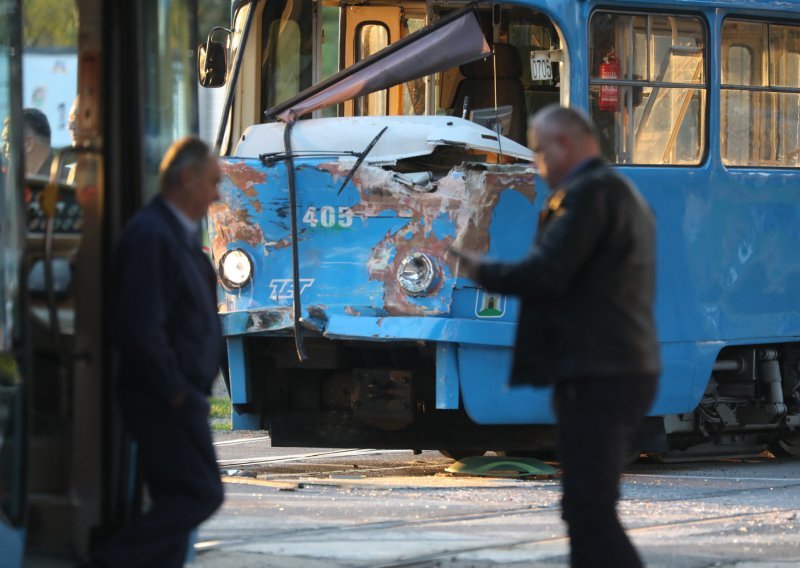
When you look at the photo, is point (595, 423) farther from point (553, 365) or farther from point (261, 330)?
point (261, 330)

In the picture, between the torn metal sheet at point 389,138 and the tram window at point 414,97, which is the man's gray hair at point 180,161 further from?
the tram window at point 414,97

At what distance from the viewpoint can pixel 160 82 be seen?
6094 millimetres

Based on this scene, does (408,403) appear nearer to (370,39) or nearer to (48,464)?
(370,39)

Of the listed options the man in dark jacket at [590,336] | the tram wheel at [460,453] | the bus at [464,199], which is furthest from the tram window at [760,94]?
the man in dark jacket at [590,336]

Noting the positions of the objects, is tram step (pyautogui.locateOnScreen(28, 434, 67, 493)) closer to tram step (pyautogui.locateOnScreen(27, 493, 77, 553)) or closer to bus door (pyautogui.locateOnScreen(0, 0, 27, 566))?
tram step (pyautogui.locateOnScreen(27, 493, 77, 553))

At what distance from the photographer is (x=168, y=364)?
5.03 metres

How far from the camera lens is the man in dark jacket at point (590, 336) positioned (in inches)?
193

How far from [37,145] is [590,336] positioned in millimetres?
2208

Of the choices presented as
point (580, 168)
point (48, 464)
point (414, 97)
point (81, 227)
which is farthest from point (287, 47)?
point (580, 168)

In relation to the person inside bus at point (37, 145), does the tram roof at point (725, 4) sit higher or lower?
higher

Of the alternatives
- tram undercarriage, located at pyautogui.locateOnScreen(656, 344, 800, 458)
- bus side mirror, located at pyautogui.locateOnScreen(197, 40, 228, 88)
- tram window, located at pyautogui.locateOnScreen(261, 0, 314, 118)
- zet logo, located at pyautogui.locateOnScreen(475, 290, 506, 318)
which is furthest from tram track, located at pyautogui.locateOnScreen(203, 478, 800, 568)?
bus side mirror, located at pyautogui.locateOnScreen(197, 40, 228, 88)

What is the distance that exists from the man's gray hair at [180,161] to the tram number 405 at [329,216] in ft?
14.2

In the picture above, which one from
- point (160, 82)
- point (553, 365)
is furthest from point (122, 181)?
point (553, 365)

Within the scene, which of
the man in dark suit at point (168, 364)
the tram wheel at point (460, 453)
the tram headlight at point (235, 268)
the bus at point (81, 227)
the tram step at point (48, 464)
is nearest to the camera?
the man in dark suit at point (168, 364)
